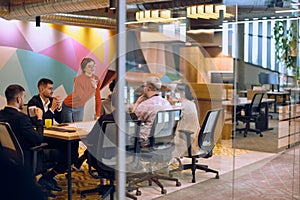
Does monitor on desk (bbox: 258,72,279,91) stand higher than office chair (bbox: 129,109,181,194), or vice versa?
monitor on desk (bbox: 258,72,279,91)

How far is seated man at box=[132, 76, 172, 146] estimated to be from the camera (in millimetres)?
4238

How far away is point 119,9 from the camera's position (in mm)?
2623

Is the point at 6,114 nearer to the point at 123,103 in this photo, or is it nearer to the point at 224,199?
the point at 123,103

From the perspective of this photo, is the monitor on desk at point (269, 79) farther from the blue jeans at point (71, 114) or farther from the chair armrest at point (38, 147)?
the chair armrest at point (38, 147)

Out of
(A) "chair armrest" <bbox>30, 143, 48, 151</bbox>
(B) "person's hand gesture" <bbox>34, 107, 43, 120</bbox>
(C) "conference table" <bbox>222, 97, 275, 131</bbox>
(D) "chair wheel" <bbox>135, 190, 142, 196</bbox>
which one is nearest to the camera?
(A) "chair armrest" <bbox>30, 143, 48, 151</bbox>

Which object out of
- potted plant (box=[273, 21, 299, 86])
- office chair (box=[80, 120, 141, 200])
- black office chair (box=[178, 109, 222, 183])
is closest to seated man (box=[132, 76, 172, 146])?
office chair (box=[80, 120, 141, 200])

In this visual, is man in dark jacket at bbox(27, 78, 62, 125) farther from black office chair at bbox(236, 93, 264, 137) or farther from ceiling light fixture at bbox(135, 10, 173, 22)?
black office chair at bbox(236, 93, 264, 137)

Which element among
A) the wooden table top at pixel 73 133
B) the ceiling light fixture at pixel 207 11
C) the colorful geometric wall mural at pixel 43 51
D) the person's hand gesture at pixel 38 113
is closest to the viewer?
the wooden table top at pixel 73 133

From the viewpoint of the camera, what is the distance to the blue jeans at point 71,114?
15.3 ft

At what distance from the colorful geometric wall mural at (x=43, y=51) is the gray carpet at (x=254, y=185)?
2667 mm

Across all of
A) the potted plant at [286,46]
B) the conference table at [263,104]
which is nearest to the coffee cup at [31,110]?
the conference table at [263,104]

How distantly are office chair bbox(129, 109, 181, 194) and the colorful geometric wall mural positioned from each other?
6.79ft

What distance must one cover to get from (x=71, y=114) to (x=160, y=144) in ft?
3.98

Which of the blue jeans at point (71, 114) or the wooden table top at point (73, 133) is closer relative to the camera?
the wooden table top at point (73, 133)
